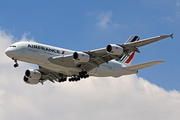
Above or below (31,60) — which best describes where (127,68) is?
above

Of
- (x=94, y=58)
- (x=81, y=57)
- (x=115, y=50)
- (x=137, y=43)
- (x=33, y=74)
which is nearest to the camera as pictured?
(x=137, y=43)

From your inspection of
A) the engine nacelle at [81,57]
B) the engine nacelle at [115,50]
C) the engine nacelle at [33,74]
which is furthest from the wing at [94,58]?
the engine nacelle at [33,74]

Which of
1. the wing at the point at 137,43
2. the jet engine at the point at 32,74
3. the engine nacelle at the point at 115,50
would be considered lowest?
the engine nacelle at the point at 115,50

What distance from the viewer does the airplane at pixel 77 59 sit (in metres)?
34.2

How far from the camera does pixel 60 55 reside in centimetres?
3894

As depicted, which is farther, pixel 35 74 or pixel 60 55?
pixel 35 74

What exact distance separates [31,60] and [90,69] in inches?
342

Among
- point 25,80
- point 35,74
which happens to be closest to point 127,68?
point 35,74

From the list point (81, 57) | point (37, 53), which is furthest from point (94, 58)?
point (37, 53)

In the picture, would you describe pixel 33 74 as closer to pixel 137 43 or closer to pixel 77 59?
pixel 77 59

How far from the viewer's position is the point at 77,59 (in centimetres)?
3619

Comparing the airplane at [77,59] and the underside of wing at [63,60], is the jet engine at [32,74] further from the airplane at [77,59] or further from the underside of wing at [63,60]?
the underside of wing at [63,60]

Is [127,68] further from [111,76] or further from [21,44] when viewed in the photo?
A: [21,44]

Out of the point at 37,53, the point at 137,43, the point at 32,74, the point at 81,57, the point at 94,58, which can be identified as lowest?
the point at 81,57
